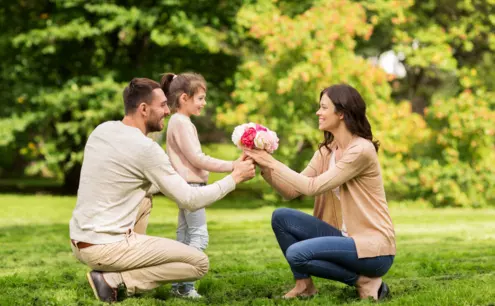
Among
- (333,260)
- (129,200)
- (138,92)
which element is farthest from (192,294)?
(138,92)

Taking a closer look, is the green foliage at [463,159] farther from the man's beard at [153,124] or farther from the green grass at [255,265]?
the man's beard at [153,124]

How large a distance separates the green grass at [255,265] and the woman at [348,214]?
0.23m

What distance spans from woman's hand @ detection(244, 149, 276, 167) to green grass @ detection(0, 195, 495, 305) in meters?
1.03

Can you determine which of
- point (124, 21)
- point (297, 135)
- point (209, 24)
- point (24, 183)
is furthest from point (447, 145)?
point (24, 183)

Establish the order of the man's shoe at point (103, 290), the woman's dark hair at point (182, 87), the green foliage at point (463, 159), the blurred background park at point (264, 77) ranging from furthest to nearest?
the green foliage at point (463, 159) < the blurred background park at point (264, 77) < the woman's dark hair at point (182, 87) < the man's shoe at point (103, 290)

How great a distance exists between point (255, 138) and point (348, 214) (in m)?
0.94

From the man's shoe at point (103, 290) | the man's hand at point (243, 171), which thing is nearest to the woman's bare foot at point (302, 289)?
the man's hand at point (243, 171)

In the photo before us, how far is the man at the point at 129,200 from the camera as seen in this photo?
5.32m

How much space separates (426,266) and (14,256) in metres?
4.57

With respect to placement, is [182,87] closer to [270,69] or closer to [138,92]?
[138,92]

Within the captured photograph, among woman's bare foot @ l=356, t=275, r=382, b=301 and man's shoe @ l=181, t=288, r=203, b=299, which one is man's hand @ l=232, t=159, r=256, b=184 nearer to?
man's shoe @ l=181, t=288, r=203, b=299

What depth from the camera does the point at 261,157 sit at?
596 centimetres

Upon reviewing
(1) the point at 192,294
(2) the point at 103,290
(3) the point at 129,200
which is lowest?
(1) the point at 192,294

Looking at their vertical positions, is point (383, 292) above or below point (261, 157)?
below
